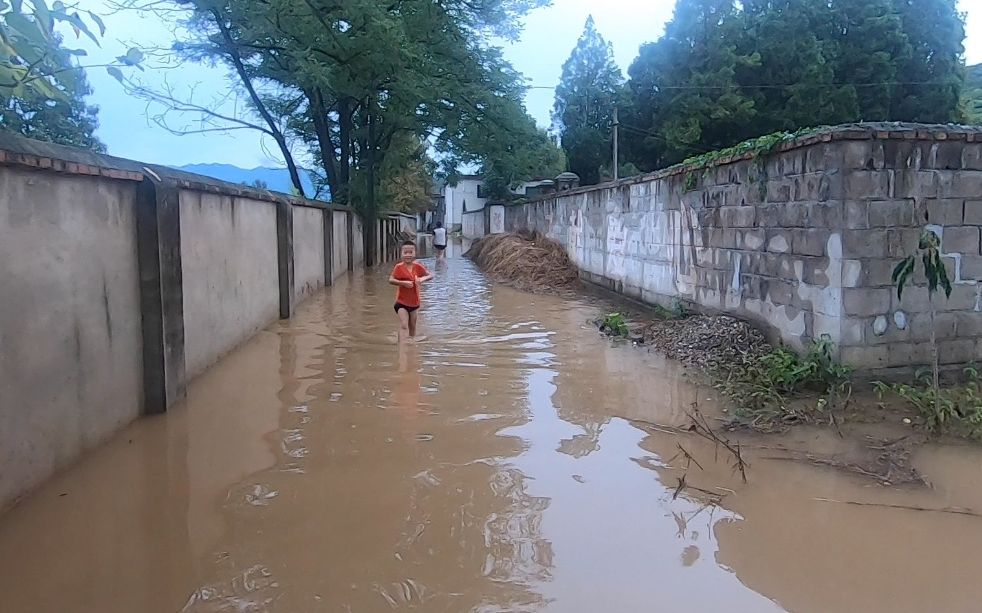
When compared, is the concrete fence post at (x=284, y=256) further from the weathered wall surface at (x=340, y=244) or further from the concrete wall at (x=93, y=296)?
the weathered wall surface at (x=340, y=244)

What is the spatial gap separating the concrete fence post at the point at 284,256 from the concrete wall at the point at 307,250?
33.7 inches

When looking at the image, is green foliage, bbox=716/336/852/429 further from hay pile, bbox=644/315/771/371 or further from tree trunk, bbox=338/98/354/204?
tree trunk, bbox=338/98/354/204

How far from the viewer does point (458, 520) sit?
133 inches

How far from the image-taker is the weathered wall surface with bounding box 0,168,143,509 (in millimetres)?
3270

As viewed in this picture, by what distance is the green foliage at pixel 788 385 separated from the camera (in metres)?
5.03

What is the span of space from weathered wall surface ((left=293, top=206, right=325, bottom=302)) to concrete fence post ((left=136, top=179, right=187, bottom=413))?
20.0 feet

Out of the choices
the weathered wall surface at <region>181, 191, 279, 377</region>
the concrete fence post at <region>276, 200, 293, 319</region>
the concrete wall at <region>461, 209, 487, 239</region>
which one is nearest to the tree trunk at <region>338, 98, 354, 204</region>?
the concrete fence post at <region>276, 200, 293, 319</region>

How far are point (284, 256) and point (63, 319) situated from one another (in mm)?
6557

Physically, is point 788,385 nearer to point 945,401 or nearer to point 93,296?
point 945,401

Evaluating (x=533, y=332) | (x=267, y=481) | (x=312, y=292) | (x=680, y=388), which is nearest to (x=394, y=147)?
(x=312, y=292)

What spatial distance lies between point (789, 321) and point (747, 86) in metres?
26.6

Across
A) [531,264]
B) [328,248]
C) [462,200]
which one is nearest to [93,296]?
[328,248]

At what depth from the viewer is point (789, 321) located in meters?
6.07

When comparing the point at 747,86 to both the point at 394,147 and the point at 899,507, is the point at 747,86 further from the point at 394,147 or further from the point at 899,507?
the point at 899,507
